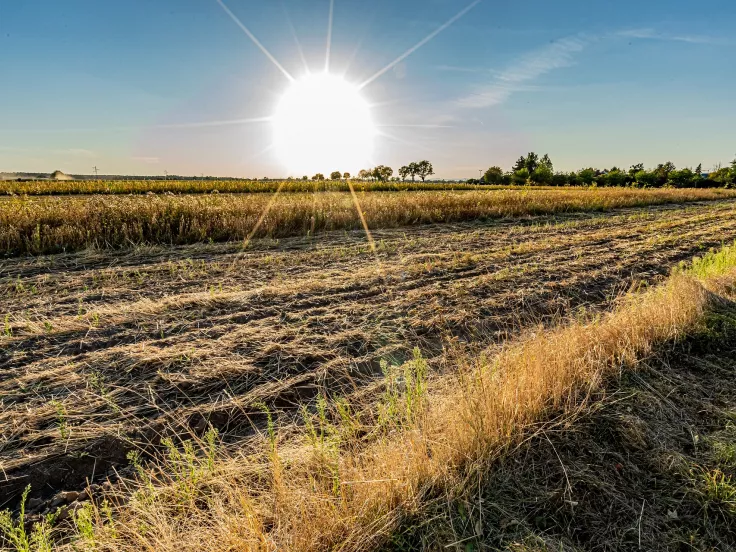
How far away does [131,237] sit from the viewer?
8.10m

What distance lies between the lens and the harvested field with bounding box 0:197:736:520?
254 cm

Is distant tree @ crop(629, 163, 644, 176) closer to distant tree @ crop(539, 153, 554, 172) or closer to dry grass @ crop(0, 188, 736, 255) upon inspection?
distant tree @ crop(539, 153, 554, 172)

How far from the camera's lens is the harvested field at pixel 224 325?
8.33 feet

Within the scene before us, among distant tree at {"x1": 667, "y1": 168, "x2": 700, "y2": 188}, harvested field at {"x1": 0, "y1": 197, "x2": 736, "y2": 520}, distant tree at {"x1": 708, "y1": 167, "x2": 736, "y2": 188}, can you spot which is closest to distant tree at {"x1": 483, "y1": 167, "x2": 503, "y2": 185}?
distant tree at {"x1": 667, "y1": 168, "x2": 700, "y2": 188}

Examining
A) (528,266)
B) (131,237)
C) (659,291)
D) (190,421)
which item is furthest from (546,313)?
(131,237)

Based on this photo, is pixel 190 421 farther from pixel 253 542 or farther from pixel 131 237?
pixel 131 237

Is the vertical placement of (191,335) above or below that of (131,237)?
below

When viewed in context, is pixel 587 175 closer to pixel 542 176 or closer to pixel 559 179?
pixel 559 179

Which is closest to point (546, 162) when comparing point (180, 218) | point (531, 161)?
point (531, 161)

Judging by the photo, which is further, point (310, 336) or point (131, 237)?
point (131, 237)

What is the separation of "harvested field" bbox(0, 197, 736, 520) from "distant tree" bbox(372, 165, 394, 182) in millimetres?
80063

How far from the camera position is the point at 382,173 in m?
88.9

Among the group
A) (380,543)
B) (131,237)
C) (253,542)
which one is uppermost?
(131,237)

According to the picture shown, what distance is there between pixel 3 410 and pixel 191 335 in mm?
1443
